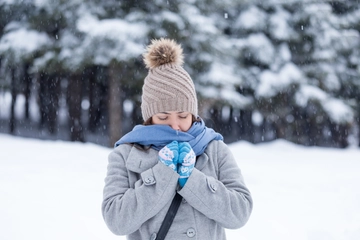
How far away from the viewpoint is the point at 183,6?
11.0 metres

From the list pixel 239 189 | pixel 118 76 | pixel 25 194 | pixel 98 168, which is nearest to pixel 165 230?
pixel 239 189

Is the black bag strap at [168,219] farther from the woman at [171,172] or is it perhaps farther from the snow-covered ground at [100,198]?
the snow-covered ground at [100,198]

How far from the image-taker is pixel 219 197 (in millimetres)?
1757

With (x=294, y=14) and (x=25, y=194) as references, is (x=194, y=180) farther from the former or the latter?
(x=294, y=14)

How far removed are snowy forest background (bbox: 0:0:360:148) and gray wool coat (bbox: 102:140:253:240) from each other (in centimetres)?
871

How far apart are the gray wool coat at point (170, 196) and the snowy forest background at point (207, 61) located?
28.6 ft

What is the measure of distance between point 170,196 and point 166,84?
1.74 ft

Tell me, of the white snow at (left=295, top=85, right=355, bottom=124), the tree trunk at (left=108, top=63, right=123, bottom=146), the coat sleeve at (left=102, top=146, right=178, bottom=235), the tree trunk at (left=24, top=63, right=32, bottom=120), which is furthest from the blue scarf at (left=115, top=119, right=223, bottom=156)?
the tree trunk at (left=24, top=63, right=32, bottom=120)

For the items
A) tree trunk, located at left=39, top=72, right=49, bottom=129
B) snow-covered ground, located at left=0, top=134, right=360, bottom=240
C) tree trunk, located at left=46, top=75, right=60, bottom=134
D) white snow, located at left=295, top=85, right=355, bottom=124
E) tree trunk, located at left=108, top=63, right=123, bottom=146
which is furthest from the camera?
tree trunk, located at left=39, top=72, right=49, bottom=129

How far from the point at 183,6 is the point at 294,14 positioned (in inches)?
239

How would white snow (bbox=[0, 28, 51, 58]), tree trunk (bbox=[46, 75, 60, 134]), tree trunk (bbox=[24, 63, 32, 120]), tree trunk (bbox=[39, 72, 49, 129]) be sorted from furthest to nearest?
tree trunk (bbox=[39, 72, 49, 129]), tree trunk (bbox=[24, 63, 32, 120]), tree trunk (bbox=[46, 75, 60, 134]), white snow (bbox=[0, 28, 51, 58])

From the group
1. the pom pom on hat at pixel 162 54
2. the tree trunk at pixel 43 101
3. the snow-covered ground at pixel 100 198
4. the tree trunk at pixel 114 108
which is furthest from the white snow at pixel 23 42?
the pom pom on hat at pixel 162 54

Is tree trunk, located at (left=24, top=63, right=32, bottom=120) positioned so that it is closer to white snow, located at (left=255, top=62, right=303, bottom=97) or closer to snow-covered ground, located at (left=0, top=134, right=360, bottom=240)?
white snow, located at (left=255, top=62, right=303, bottom=97)

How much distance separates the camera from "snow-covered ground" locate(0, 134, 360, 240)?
4.30m
